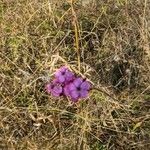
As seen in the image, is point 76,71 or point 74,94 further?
point 76,71

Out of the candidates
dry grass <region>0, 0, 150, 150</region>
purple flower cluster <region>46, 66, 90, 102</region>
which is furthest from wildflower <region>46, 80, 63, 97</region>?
dry grass <region>0, 0, 150, 150</region>

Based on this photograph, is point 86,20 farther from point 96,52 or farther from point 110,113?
point 110,113

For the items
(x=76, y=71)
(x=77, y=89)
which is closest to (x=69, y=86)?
(x=77, y=89)

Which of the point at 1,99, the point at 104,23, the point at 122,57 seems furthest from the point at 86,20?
the point at 1,99

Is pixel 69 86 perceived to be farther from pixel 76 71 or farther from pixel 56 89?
pixel 76 71

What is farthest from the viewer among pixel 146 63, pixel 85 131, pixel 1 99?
pixel 146 63

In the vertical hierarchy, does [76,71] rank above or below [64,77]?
below

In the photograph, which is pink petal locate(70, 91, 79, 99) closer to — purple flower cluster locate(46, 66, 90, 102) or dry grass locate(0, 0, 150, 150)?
purple flower cluster locate(46, 66, 90, 102)
